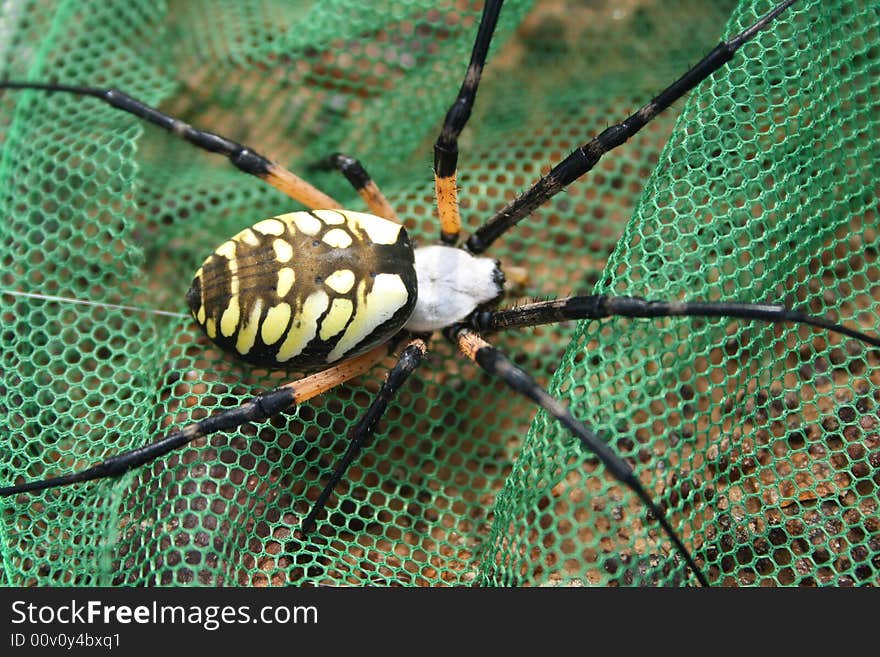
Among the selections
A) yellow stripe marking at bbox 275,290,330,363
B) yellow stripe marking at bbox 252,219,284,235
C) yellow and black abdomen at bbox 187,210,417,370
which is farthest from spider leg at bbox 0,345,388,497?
yellow stripe marking at bbox 252,219,284,235

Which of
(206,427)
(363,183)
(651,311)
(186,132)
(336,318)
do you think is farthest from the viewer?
(363,183)

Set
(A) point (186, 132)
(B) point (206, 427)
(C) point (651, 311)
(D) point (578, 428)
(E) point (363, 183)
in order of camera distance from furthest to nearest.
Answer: (E) point (363, 183)
(A) point (186, 132)
(B) point (206, 427)
(C) point (651, 311)
(D) point (578, 428)

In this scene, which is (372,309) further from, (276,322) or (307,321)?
(276,322)

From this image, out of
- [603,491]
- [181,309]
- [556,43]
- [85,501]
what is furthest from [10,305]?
[556,43]

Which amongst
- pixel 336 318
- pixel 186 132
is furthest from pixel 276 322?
pixel 186 132

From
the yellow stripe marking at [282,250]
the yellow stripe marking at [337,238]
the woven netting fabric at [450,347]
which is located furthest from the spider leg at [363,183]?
the yellow stripe marking at [282,250]

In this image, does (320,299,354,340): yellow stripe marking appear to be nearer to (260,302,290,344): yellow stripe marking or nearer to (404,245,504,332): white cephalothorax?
(260,302,290,344): yellow stripe marking

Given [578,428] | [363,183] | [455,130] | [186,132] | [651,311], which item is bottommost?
[578,428]
